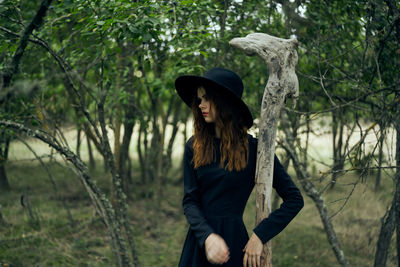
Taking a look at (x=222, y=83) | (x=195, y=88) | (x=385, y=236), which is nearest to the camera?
(x=222, y=83)

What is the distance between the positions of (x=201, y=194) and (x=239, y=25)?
3435 mm

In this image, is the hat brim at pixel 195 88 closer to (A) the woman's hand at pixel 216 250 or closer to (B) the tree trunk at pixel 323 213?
(A) the woman's hand at pixel 216 250

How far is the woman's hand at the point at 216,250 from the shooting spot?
224cm

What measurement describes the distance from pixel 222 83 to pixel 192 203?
0.78 m

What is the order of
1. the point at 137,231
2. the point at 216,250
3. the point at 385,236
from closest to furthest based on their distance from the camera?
the point at 216,250 → the point at 385,236 → the point at 137,231

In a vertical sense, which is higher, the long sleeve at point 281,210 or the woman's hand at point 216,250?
the long sleeve at point 281,210

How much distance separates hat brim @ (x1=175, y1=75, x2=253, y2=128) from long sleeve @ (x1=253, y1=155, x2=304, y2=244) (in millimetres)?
347

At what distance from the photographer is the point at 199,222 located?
2.41 m

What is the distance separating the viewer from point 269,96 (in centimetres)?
258

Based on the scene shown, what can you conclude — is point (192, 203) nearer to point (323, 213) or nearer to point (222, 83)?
point (222, 83)

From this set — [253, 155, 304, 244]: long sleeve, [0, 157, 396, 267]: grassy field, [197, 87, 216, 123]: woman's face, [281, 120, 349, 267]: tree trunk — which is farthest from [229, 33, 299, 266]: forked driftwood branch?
[0, 157, 396, 267]: grassy field

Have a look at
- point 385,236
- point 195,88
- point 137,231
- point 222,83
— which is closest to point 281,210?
point 222,83

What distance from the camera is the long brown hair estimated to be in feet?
8.15

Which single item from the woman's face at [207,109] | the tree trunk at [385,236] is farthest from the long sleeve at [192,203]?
the tree trunk at [385,236]
